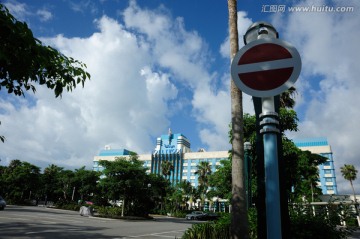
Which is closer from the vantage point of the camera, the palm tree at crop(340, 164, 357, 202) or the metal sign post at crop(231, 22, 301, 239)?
the metal sign post at crop(231, 22, 301, 239)

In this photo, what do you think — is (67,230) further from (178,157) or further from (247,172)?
(178,157)

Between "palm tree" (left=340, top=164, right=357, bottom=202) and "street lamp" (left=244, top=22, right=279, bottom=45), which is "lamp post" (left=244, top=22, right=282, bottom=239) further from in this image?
"palm tree" (left=340, top=164, right=357, bottom=202)

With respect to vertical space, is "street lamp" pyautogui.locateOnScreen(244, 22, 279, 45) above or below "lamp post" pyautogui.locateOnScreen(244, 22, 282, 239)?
above

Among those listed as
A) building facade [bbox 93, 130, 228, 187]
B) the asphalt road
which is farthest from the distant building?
the asphalt road

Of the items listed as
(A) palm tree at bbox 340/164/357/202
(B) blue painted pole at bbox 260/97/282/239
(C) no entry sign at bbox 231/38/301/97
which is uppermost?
(A) palm tree at bbox 340/164/357/202

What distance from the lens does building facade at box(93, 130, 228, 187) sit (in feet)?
340

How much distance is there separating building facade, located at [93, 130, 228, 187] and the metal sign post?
326ft

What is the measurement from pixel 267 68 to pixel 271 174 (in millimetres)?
722

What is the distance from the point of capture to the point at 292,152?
21359 millimetres

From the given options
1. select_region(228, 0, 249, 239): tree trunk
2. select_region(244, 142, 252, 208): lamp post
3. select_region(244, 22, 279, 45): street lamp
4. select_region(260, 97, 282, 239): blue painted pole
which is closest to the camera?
select_region(260, 97, 282, 239): blue painted pole

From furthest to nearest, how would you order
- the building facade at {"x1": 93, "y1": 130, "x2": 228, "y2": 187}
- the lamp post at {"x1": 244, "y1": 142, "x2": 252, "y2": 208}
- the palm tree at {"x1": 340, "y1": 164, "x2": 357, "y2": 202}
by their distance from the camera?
1. the building facade at {"x1": 93, "y1": 130, "x2": 228, "y2": 187}
2. the palm tree at {"x1": 340, "y1": 164, "x2": 357, "y2": 202}
3. the lamp post at {"x1": 244, "y1": 142, "x2": 252, "y2": 208}

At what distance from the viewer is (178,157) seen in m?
110

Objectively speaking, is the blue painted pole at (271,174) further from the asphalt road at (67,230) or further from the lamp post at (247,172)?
the asphalt road at (67,230)

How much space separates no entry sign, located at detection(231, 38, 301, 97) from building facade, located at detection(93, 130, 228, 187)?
99.3 meters
